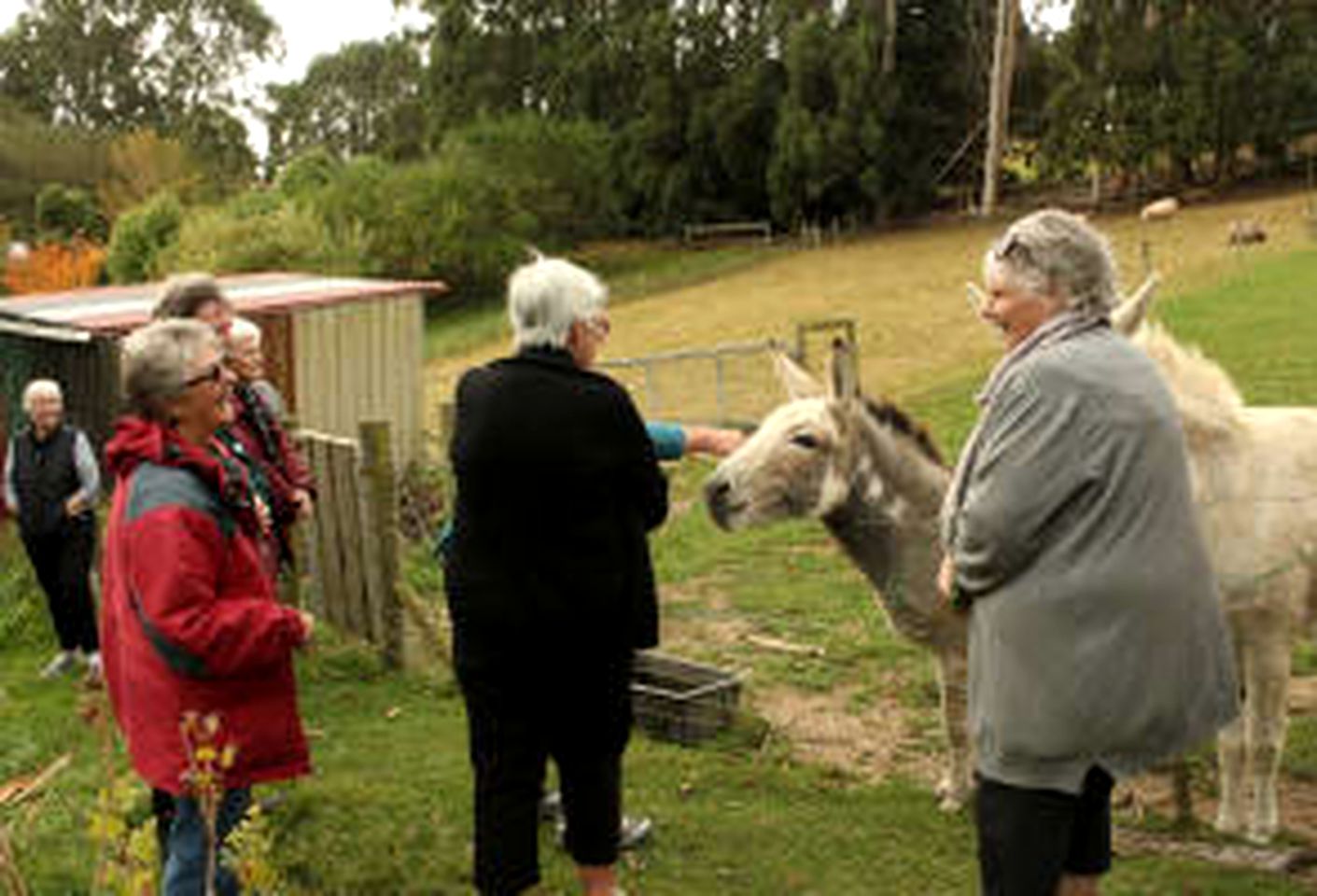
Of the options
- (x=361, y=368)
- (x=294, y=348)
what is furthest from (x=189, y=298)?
(x=361, y=368)

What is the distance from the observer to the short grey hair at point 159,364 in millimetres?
3410

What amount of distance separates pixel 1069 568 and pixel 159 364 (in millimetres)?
2325

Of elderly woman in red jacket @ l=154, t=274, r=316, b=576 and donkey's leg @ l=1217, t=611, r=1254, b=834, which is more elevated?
elderly woman in red jacket @ l=154, t=274, r=316, b=576

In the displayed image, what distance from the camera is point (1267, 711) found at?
15.4ft

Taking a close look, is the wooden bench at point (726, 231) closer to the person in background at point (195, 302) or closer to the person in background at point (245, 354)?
the person in background at point (245, 354)

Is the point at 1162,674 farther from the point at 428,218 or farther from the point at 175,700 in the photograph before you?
the point at 428,218

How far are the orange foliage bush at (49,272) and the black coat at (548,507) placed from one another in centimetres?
3190

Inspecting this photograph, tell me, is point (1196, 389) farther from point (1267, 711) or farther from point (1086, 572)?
point (1086, 572)

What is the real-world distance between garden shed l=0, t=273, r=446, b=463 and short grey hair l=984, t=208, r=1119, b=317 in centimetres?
839

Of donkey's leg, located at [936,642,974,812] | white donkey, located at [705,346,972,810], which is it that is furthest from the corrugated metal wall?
donkey's leg, located at [936,642,974,812]

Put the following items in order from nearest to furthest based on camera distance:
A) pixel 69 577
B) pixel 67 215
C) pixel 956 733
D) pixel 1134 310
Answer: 1. pixel 1134 310
2. pixel 956 733
3. pixel 69 577
4. pixel 67 215

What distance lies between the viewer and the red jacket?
10.8 feet

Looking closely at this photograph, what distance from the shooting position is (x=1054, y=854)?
9.04 feet

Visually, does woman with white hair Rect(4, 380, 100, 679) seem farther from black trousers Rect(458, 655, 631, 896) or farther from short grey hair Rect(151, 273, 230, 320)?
black trousers Rect(458, 655, 631, 896)
